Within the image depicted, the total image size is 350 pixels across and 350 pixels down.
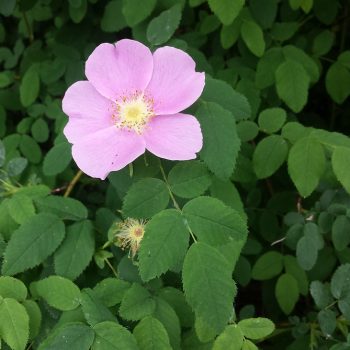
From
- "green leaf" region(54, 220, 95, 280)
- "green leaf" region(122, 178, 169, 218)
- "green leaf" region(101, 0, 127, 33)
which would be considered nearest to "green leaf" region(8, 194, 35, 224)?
"green leaf" region(54, 220, 95, 280)

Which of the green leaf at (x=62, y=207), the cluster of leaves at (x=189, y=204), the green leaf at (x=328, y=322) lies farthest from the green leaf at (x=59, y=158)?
the green leaf at (x=328, y=322)

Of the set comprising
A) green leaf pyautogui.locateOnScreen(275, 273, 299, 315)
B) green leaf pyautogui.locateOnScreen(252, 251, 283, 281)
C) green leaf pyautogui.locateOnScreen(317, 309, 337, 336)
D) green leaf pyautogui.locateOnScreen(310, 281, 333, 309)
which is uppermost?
Answer: green leaf pyautogui.locateOnScreen(310, 281, 333, 309)

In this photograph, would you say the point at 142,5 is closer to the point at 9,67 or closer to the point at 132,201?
the point at 132,201

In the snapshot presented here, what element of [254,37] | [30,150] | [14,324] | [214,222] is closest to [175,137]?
[214,222]

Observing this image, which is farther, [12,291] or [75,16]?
[75,16]

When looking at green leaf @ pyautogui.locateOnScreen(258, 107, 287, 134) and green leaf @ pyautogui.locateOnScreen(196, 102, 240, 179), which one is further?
green leaf @ pyautogui.locateOnScreen(258, 107, 287, 134)

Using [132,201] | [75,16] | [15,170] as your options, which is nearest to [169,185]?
[132,201]

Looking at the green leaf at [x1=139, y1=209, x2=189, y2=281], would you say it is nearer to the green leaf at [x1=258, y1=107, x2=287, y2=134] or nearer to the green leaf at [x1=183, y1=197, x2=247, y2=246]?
the green leaf at [x1=183, y1=197, x2=247, y2=246]
